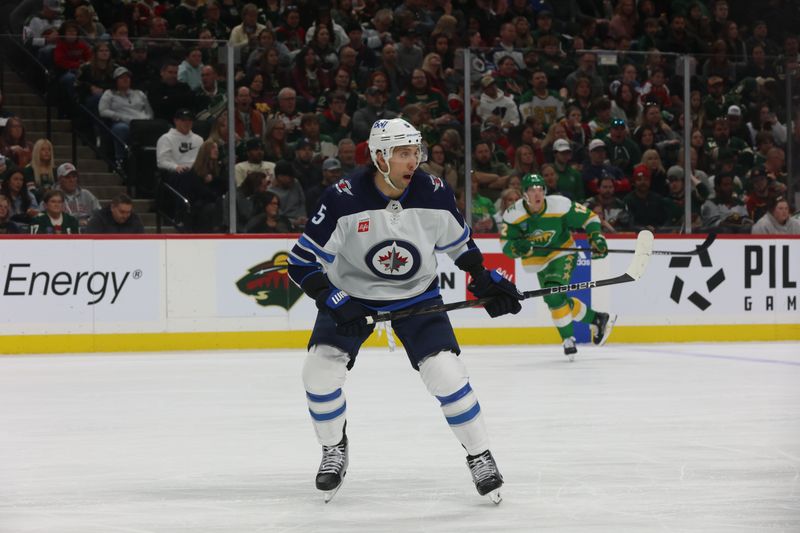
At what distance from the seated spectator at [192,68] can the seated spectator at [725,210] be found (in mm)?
4384

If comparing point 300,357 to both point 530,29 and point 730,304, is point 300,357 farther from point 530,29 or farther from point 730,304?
point 530,29

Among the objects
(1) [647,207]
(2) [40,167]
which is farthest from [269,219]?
(1) [647,207]

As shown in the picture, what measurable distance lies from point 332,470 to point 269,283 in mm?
5909

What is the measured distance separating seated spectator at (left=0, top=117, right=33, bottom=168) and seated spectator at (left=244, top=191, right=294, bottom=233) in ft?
5.76

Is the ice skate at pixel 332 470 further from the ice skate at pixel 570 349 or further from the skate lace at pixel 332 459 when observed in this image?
the ice skate at pixel 570 349

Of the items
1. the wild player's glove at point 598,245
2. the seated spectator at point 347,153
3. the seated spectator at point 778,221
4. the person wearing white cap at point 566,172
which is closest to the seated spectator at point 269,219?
the seated spectator at point 347,153

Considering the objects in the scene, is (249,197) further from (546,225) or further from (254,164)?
→ (546,225)

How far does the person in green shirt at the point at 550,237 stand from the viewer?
8.83 m

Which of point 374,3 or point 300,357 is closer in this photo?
point 300,357

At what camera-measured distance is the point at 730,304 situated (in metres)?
10.2

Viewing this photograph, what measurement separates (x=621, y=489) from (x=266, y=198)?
19.7ft

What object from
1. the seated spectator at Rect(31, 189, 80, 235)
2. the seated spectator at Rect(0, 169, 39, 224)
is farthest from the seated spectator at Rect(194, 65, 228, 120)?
the seated spectator at Rect(0, 169, 39, 224)

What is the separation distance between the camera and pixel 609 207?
10078mm

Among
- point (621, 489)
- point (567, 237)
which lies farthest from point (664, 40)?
point (621, 489)
